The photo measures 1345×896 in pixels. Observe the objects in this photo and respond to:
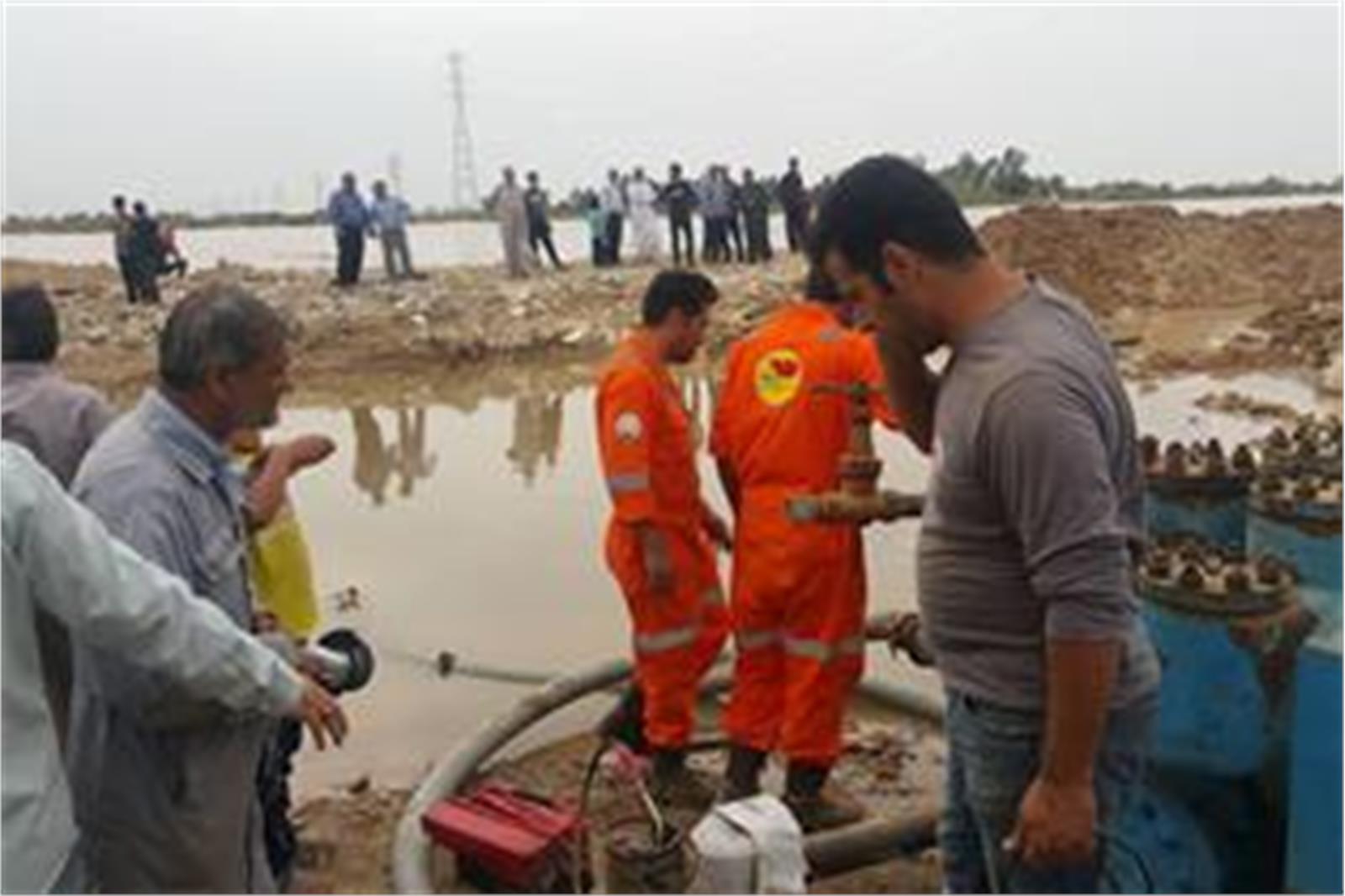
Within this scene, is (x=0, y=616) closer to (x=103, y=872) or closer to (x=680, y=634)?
(x=103, y=872)

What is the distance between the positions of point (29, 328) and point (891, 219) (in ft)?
9.05

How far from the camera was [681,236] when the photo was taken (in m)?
26.3

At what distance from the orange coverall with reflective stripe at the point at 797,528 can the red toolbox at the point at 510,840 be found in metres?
0.78

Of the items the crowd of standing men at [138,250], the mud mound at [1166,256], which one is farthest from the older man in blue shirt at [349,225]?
the mud mound at [1166,256]

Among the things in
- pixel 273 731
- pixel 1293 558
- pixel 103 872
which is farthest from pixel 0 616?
pixel 1293 558

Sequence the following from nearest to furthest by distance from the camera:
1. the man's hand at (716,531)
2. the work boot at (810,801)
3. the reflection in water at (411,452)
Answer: the work boot at (810,801) → the man's hand at (716,531) → the reflection in water at (411,452)

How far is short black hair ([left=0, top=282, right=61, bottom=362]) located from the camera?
4.36 m

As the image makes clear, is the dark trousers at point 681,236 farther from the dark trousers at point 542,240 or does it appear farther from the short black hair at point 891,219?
the short black hair at point 891,219

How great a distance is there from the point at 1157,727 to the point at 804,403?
1.53 meters

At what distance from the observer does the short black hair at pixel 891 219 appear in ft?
8.64

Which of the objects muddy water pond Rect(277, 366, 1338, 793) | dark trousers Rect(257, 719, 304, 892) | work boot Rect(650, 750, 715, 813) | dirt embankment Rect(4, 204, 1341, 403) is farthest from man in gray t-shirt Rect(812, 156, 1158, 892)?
dirt embankment Rect(4, 204, 1341, 403)

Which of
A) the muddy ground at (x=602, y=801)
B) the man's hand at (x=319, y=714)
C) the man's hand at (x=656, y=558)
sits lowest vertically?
the muddy ground at (x=602, y=801)

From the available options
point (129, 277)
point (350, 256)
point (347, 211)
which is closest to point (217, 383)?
point (347, 211)

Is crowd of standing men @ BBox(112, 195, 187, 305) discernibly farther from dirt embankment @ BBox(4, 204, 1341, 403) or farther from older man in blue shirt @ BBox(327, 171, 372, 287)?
older man in blue shirt @ BBox(327, 171, 372, 287)
